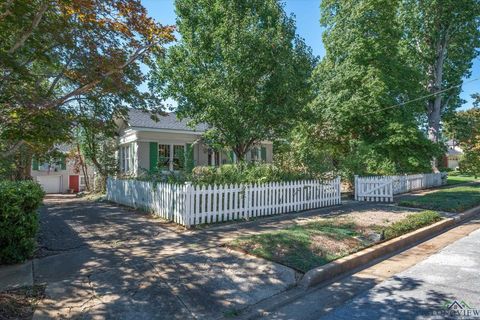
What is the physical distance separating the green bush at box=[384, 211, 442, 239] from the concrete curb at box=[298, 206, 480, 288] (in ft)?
0.45

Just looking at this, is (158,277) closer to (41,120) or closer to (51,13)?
(41,120)

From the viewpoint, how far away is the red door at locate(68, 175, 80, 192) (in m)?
31.5

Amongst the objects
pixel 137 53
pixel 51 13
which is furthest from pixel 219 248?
pixel 51 13

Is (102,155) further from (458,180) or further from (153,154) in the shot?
(458,180)

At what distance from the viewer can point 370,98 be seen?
19.1m

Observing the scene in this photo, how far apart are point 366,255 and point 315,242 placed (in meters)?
0.91

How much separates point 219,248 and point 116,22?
5.17 meters

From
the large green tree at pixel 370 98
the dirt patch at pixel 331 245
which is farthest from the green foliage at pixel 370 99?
the dirt patch at pixel 331 245

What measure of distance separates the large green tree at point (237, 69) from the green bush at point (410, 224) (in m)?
5.19

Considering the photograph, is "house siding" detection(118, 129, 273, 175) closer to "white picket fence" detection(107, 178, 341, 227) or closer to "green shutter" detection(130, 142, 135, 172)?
"green shutter" detection(130, 142, 135, 172)

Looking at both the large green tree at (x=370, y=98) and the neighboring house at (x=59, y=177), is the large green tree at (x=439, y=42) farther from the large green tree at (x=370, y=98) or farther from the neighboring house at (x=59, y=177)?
the neighboring house at (x=59, y=177)

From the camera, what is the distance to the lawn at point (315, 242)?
510 centimetres

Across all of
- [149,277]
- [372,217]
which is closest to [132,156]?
[372,217]

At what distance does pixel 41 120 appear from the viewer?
558 cm
